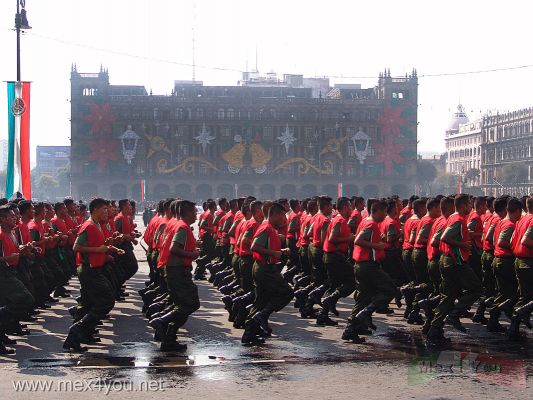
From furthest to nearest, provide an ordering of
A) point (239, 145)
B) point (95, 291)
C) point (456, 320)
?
point (239, 145) → point (456, 320) → point (95, 291)

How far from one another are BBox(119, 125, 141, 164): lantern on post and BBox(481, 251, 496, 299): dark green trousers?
88.7 metres

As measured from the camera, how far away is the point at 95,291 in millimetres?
10844

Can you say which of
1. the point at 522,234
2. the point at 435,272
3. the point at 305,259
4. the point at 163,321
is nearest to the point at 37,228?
the point at 163,321

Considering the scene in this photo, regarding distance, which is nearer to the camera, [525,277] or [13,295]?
[13,295]

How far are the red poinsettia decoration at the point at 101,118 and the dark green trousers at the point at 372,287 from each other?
90.0 m

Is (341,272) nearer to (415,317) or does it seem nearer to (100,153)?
(415,317)

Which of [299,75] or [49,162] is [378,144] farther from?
[49,162]

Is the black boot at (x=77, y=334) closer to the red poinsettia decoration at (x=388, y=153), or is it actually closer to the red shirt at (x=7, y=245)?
the red shirt at (x=7, y=245)

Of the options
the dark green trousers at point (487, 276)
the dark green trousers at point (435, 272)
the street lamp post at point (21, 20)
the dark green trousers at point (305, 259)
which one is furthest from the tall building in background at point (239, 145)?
the dark green trousers at point (435, 272)

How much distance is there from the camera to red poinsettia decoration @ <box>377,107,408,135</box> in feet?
338

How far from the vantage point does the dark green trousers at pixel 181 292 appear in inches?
420

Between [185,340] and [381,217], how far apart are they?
10.7ft

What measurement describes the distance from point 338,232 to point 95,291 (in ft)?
13.2

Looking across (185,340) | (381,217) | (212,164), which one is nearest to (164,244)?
(185,340)
